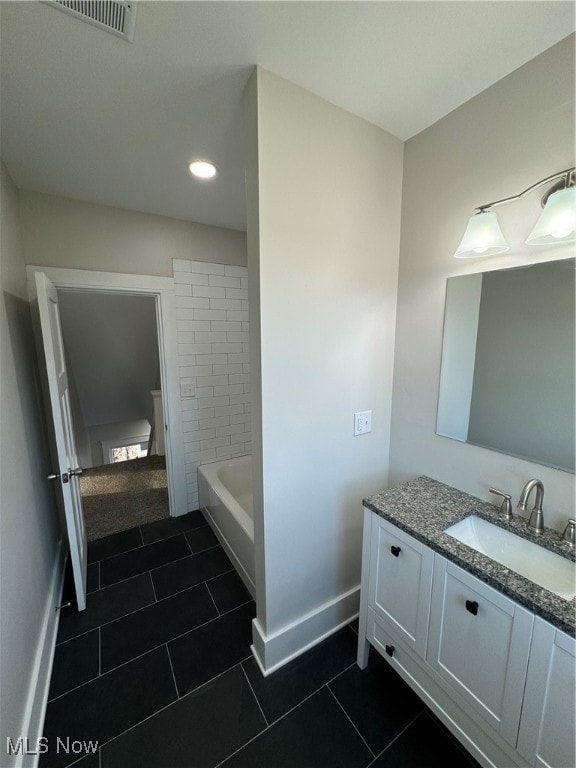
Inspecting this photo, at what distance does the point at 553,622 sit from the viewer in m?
0.77

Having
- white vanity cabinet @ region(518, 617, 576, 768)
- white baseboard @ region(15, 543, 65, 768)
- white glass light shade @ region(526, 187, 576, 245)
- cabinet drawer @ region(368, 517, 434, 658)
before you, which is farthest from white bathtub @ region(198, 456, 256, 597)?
white glass light shade @ region(526, 187, 576, 245)

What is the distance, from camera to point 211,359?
8.96 feet

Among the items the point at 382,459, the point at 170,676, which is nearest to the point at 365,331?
the point at 382,459

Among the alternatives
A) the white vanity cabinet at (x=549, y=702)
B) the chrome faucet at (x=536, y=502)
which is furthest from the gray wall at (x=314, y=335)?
the white vanity cabinet at (x=549, y=702)

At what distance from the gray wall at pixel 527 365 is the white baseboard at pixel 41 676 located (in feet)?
7.09

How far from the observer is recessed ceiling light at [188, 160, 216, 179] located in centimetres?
163

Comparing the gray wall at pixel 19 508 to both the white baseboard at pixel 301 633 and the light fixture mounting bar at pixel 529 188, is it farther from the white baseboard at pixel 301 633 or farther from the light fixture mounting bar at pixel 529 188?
the light fixture mounting bar at pixel 529 188

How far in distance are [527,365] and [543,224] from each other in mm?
507

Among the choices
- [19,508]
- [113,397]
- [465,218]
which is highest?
[465,218]

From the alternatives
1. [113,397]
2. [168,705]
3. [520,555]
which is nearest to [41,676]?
[168,705]

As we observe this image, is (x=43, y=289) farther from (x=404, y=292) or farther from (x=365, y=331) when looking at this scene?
(x=404, y=292)

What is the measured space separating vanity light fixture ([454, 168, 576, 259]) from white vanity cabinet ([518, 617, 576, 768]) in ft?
3.87

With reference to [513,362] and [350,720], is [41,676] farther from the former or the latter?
[513,362]

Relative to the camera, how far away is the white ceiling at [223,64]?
2.93 ft
